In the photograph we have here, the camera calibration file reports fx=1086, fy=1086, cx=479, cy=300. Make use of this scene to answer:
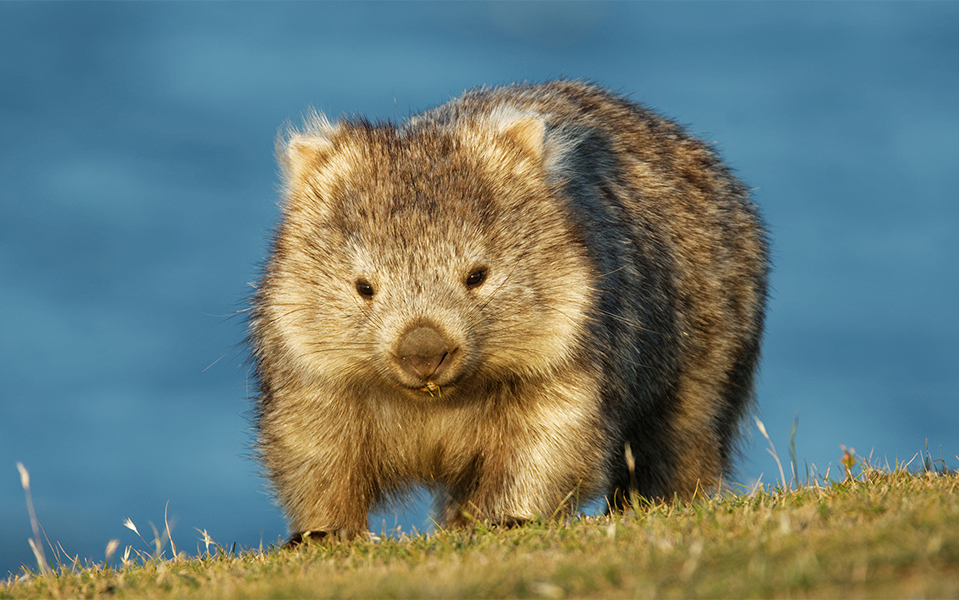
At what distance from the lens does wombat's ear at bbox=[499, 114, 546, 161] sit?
253 inches

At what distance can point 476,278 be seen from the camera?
5.88 m

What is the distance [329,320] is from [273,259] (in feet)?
2.23

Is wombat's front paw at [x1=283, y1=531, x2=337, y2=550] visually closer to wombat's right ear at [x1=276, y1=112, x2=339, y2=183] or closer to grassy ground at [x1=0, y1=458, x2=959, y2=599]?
grassy ground at [x1=0, y1=458, x2=959, y2=599]

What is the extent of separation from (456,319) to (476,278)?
1.14 ft

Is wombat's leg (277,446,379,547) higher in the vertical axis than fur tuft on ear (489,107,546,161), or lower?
lower

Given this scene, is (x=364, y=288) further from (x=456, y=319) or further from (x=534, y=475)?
(x=534, y=475)

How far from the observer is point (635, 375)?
22.5 feet

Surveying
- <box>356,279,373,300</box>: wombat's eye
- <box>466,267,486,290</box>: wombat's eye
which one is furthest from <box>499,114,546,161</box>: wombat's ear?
<box>356,279,373,300</box>: wombat's eye

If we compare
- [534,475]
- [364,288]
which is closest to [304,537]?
[534,475]

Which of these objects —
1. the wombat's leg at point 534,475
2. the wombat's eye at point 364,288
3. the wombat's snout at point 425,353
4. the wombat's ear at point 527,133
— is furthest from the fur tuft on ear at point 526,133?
the wombat's leg at point 534,475

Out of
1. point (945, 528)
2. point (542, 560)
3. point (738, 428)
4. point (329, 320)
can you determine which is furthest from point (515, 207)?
point (738, 428)

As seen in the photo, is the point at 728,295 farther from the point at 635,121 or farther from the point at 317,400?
the point at 317,400

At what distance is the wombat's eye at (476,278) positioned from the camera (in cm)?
584

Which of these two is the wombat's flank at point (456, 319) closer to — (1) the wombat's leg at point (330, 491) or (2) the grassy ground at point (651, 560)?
(1) the wombat's leg at point (330, 491)
